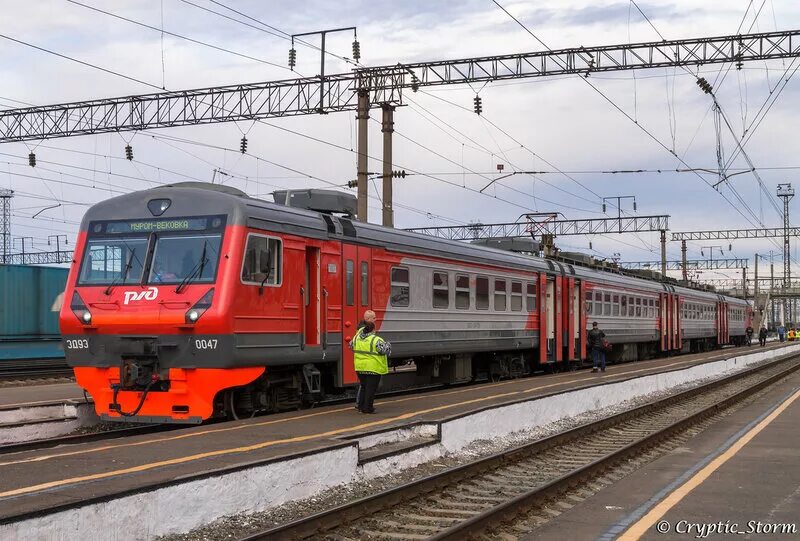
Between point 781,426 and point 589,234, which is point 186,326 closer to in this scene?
point 781,426

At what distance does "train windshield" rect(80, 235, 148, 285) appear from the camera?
1320 cm

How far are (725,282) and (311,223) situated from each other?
10909 centimetres

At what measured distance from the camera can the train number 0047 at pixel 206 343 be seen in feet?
40.5

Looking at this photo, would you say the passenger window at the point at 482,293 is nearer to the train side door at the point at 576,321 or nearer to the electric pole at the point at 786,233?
the train side door at the point at 576,321

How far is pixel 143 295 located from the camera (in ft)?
42.3

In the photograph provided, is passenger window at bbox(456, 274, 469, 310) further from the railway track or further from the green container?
the green container

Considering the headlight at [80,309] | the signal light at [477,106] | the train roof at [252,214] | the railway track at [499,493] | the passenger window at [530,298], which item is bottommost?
the railway track at [499,493]

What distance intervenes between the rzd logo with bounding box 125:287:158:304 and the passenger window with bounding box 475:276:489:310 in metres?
9.34

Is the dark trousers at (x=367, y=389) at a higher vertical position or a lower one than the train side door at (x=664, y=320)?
lower

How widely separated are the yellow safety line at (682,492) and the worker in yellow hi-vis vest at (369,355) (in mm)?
4680

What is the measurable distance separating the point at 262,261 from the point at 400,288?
466 cm

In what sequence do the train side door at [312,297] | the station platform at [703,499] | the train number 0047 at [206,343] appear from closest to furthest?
the station platform at [703,499] → the train number 0047 at [206,343] → the train side door at [312,297]

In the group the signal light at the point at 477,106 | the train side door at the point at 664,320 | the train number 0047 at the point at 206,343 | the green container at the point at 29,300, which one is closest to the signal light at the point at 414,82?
the signal light at the point at 477,106

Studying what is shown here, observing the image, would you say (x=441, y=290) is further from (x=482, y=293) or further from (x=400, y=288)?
(x=482, y=293)
